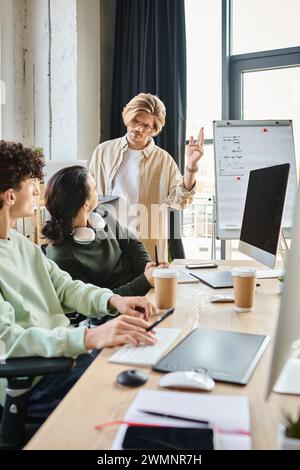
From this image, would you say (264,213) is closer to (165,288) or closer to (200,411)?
(165,288)

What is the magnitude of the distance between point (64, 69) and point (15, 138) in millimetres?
662

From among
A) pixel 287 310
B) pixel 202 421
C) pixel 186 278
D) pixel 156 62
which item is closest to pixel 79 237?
pixel 186 278

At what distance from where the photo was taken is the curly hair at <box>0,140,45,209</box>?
1.36 m

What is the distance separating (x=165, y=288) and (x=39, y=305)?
400 millimetres

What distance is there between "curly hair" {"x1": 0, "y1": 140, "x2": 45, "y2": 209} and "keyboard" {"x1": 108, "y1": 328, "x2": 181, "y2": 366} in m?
0.63

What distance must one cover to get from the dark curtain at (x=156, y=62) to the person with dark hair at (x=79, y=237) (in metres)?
1.69

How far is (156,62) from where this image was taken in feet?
11.9

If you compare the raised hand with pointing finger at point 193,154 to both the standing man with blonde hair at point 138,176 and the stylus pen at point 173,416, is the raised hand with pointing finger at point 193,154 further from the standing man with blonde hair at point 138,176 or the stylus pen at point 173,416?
the stylus pen at point 173,416

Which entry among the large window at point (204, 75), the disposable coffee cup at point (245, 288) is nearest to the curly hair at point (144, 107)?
the large window at point (204, 75)

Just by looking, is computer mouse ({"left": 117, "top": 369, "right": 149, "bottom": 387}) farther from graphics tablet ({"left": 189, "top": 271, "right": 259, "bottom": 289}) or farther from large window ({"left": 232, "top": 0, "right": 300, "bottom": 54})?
large window ({"left": 232, "top": 0, "right": 300, "bottom": 54})

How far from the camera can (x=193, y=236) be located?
3957 millimetres

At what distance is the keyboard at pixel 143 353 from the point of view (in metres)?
0.96

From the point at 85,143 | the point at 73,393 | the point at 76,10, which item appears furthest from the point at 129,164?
the point at 73,393
